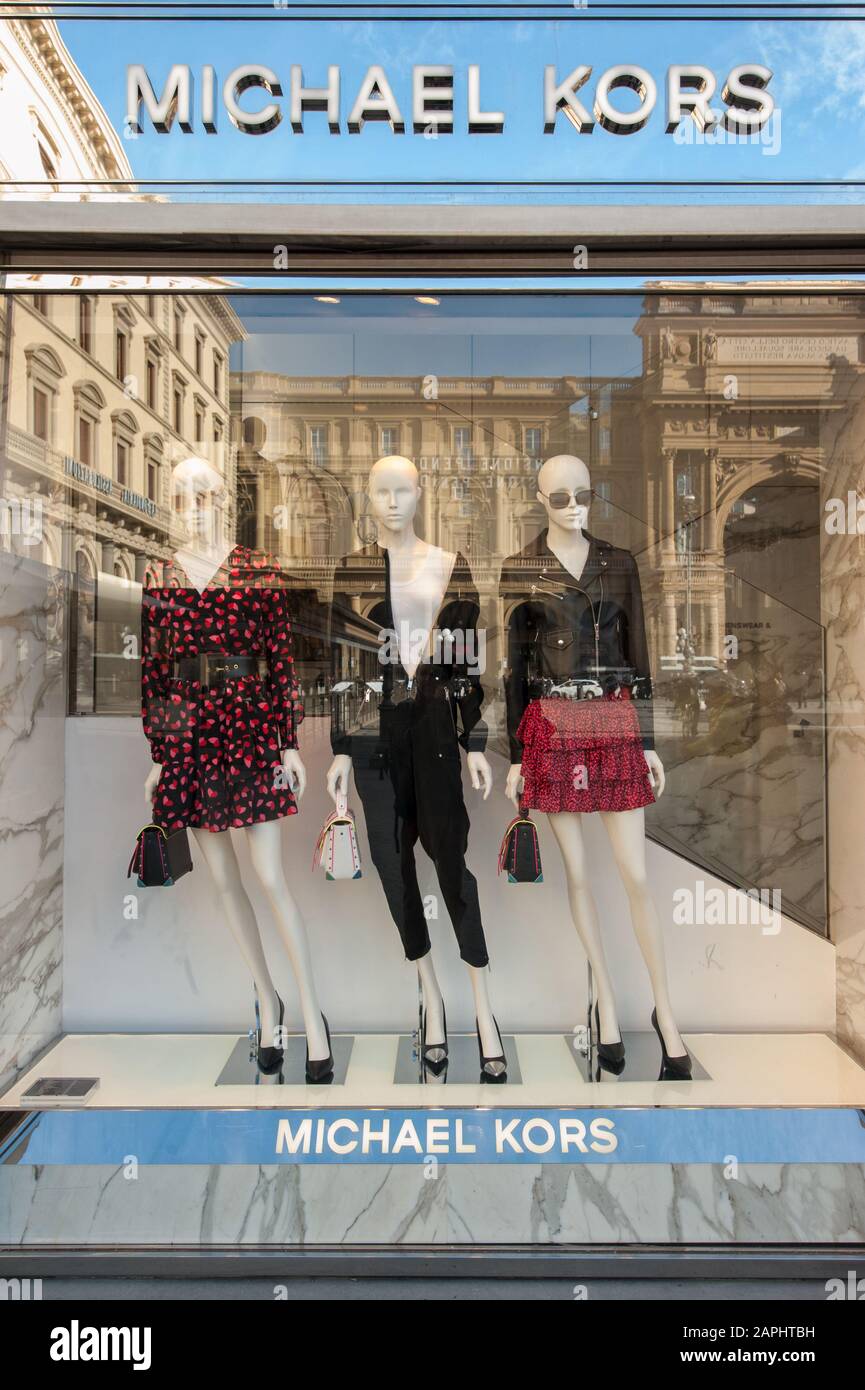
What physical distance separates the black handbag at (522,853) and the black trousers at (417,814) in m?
0.12

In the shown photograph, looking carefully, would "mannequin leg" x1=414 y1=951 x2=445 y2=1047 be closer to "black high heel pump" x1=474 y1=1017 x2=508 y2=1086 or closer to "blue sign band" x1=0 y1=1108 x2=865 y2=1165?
"black high heel pump" x1=474 y1=1017 x2=508 y2=1086

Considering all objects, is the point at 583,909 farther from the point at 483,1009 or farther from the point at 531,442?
the point at 531,442

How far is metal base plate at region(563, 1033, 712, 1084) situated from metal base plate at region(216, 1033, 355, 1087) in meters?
0.72

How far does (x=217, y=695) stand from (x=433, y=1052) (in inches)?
49.1

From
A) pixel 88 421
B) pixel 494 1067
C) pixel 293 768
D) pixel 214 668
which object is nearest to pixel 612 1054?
pixel 494 1067

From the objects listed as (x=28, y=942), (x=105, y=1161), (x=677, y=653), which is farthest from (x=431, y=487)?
(x=105, y=1161)

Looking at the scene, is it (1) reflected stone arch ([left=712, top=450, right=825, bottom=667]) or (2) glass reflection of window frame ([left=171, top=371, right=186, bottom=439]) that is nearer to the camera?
(2) glass reflection of window frame ([left=171, top=371, right=186, bottom=439])

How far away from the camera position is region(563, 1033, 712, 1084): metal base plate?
232cm

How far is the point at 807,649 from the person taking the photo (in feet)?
9.09

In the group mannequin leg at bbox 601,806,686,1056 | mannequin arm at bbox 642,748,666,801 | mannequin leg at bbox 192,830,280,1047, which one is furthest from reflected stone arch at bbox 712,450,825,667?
mannequin leg at bbox 192,830,280,1047

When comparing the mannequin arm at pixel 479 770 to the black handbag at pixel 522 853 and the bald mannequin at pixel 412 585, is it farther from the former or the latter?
the black handbag at pixel 522 853

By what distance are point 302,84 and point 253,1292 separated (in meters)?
2.98
